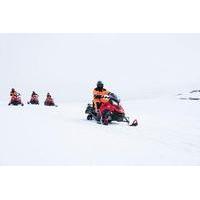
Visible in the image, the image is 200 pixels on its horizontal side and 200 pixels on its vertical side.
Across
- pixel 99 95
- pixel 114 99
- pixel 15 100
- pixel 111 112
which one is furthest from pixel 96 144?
pixel 15 100

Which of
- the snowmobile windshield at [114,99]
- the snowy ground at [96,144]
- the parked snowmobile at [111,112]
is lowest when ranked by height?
the snowy ground at [96,144]

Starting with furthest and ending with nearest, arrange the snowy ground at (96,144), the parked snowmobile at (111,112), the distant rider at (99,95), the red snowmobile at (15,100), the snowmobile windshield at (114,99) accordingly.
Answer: the red snowmobile at (15,100) < the distant rider at (99,95) < the snowmobile windshield at (114,99) < the parked snowmobile at (111,112) < the snowy ground at (96,144)

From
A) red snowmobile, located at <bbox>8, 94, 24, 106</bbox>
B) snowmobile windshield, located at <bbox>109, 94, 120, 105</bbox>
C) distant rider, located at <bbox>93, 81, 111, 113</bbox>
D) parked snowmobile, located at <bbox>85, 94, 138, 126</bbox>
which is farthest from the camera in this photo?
red snowmobile, located at <bbox>8, 94, 24, 106</bbox>

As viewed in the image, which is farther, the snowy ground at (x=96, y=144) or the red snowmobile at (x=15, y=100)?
the red snowmobile at (x=15, y=100)

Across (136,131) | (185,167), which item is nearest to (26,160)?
(185,167)

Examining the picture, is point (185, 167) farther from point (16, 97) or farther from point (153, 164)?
point (16, 97)

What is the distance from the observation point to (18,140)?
11.5m

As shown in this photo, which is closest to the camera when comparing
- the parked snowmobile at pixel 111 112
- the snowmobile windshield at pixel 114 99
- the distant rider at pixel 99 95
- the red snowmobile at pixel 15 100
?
the parked snowmobile at pixel 111 112

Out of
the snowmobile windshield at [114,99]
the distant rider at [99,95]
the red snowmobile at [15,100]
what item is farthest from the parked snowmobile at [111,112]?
the red snowmobile at [15,100]

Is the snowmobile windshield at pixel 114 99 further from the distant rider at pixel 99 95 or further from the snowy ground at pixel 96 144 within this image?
the snowy ground at pixel 96 144

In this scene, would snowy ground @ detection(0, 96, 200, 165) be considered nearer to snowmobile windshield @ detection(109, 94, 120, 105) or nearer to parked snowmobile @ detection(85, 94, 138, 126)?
parked snowmobile @ detection(85, 94, 138, 126)

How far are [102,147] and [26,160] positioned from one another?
221 centimetres

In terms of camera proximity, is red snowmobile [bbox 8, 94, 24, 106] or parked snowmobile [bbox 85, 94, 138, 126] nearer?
parked snowmobile [bbox 85, 94, 138, 126]

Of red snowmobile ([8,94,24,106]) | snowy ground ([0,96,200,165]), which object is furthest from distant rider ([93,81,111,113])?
red snowmobile ([8,94,24,106])
